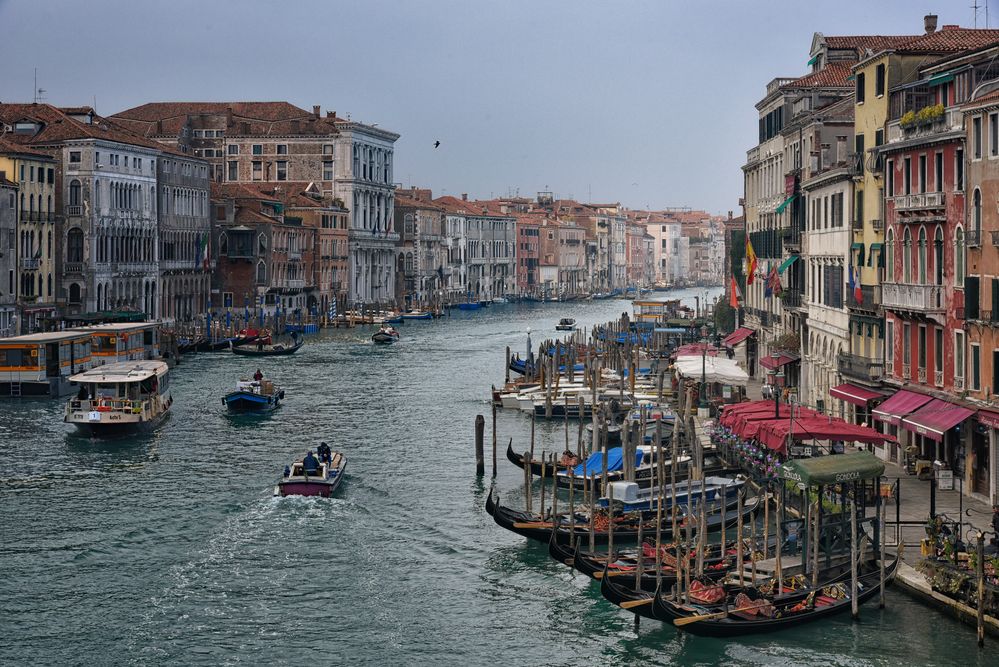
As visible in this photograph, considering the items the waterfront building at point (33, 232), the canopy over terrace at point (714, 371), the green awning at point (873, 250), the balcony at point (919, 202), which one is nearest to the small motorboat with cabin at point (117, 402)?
the canopy over terrace at point (714, 371)

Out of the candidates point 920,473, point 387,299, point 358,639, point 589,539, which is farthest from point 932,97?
point 387,299

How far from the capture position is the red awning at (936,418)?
20656mm

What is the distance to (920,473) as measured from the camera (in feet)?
74.2

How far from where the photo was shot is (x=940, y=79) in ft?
74.1

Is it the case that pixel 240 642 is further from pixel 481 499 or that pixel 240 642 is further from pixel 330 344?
pixel 330 344

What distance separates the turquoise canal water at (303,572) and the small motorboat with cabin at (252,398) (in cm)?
244

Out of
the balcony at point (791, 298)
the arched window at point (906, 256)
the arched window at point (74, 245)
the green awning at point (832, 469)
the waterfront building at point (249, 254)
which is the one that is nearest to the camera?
the green awning at point (832, 469)

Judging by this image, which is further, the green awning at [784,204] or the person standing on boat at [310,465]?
the green awning at [784,204]

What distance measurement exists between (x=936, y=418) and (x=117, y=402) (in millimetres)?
18213

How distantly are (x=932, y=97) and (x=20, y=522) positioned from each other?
1521 cm

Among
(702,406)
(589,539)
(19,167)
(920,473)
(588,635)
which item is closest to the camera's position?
(588,635)

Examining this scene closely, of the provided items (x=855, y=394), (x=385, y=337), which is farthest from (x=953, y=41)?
(x=385, y=337)

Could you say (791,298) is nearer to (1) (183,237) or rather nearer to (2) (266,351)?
(2) (266,351)

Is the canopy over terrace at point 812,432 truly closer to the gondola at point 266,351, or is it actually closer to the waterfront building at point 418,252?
the gondola at point 266,351
